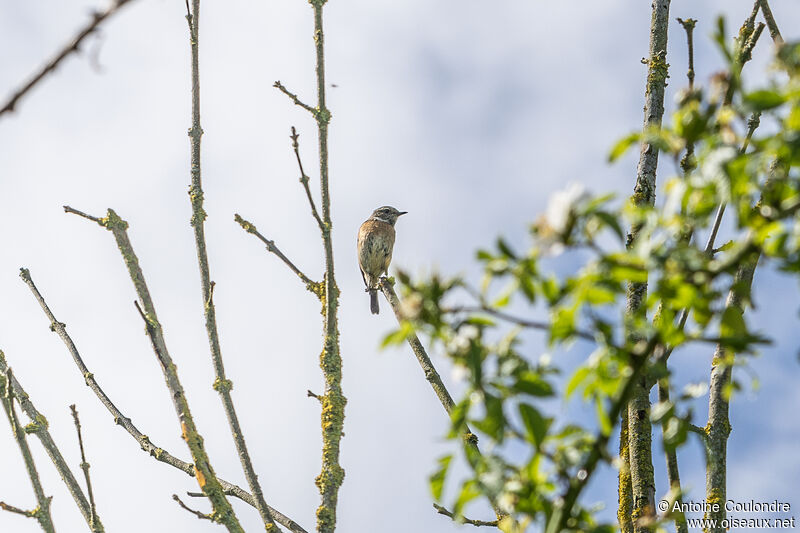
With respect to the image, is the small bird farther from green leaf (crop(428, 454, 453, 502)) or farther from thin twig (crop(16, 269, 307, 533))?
green leaf (crop(428, 454, 453, 502))

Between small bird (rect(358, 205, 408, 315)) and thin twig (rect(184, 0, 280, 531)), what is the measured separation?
8.09 metres

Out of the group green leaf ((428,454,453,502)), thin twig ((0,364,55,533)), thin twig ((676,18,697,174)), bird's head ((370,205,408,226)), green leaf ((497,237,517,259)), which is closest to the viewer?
green leaf ((497,237,517,259))

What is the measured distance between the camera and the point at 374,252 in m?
13.0

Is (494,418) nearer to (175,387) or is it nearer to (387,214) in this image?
(175,387)

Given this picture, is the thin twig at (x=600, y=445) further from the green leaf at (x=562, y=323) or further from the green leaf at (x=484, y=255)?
the green leaf at (x=484, y=255)

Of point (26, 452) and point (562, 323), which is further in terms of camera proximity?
point (26, 452)

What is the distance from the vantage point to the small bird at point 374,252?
13039 mm

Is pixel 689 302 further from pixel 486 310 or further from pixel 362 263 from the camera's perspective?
pixel 362 263

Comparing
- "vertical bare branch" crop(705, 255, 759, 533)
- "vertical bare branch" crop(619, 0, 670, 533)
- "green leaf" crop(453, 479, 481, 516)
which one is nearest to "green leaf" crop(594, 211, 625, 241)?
"green leaf" crop(453, 479, 481, 516)

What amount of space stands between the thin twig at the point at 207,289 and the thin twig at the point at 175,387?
18 cm

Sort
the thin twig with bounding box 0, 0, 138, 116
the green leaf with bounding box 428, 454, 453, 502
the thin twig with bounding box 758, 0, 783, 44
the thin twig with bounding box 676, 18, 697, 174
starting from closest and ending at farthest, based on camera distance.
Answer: the thin twig with bounding box 0, 0, 138, 116 < the green leaf with bounding box 428, 454, 453, 502 < the thin twig with bounding box 676, 18, 697, 174 < the thin twig with bounding box 758, 0, 783, 44

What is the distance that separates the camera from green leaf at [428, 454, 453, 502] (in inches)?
70.2

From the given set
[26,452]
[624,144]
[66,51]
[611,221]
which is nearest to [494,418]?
[611,221]

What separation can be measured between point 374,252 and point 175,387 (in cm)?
896
